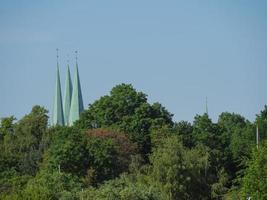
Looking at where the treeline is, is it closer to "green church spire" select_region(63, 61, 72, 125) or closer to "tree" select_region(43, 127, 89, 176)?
"tree" select_region(43, 127, 89, 176)

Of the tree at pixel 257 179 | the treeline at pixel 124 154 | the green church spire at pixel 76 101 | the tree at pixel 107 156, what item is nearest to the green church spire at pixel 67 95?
the green church spire at pixel 76 101

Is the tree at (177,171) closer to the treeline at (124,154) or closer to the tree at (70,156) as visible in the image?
the treeline at (124,154)

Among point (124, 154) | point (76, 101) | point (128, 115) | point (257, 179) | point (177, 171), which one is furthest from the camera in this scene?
point (76, 101)

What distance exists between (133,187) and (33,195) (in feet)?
26.9

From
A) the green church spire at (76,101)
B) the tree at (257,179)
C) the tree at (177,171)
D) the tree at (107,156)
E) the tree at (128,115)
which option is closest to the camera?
the tree at (257,179)

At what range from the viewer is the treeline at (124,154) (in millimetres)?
64750

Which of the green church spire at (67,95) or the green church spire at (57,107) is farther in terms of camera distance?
the green church spire at (67,95)

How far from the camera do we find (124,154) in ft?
258

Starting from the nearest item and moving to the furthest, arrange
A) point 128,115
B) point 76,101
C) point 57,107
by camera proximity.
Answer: point 128,115
point 57,107
point 76,101

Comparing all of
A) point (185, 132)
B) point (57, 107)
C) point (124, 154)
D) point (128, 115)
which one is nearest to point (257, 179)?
point (124, 154)

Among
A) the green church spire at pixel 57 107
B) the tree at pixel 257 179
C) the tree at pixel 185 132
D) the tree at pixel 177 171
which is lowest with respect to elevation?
the tree at pixel 257 179

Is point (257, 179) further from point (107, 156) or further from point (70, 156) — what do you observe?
point (70, 156)

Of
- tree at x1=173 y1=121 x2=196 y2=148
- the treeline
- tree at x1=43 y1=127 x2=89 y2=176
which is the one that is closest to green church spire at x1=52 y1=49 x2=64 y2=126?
the treeline

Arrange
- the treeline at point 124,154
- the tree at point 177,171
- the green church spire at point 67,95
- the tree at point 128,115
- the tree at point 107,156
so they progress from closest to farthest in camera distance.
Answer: the treeline at point 124,154, the tree at point 177,171, the tree at point 107,156, the tree at point 128,115, the green church spire at point 67,95
